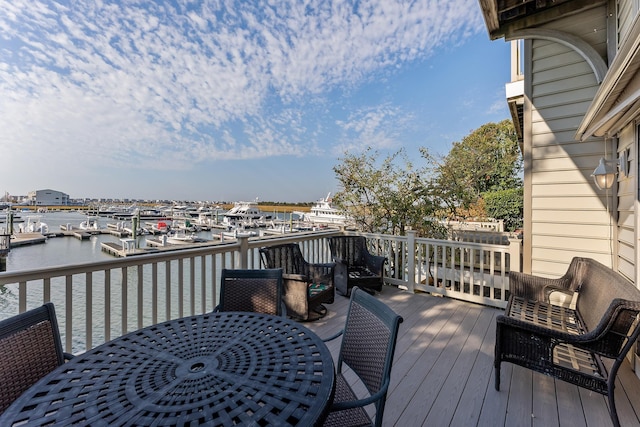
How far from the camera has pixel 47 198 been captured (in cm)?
1736

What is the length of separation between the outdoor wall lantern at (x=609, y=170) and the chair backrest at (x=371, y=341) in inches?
112

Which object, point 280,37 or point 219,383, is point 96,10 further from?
point 219,383

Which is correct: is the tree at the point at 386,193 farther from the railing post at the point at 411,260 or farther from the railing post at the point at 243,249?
the railing post at the point at 243,249

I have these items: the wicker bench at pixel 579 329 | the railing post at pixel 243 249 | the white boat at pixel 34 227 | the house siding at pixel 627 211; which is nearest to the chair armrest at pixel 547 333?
the wicker bench at pixel 579 329

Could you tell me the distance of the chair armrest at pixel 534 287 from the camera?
2910mm

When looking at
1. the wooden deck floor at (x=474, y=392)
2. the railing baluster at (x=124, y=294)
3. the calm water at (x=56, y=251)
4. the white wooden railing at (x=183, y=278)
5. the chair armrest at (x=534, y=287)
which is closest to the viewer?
the wooden deck floor at (x=474, y=392)

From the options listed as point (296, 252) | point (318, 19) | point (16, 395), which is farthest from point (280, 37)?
point (16, 395)

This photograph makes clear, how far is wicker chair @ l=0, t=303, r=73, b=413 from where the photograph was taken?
3.72ft

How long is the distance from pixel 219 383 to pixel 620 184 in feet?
13.3

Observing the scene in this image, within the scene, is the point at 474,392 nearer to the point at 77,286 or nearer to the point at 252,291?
the point at 252,291

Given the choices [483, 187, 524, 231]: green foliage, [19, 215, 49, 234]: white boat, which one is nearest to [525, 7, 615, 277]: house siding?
[483, 187, 524, 231]: green foliage

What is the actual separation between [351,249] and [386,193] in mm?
1904

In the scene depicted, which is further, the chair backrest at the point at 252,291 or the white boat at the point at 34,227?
the white boat at the point at 34,227

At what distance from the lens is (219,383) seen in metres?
1.04
